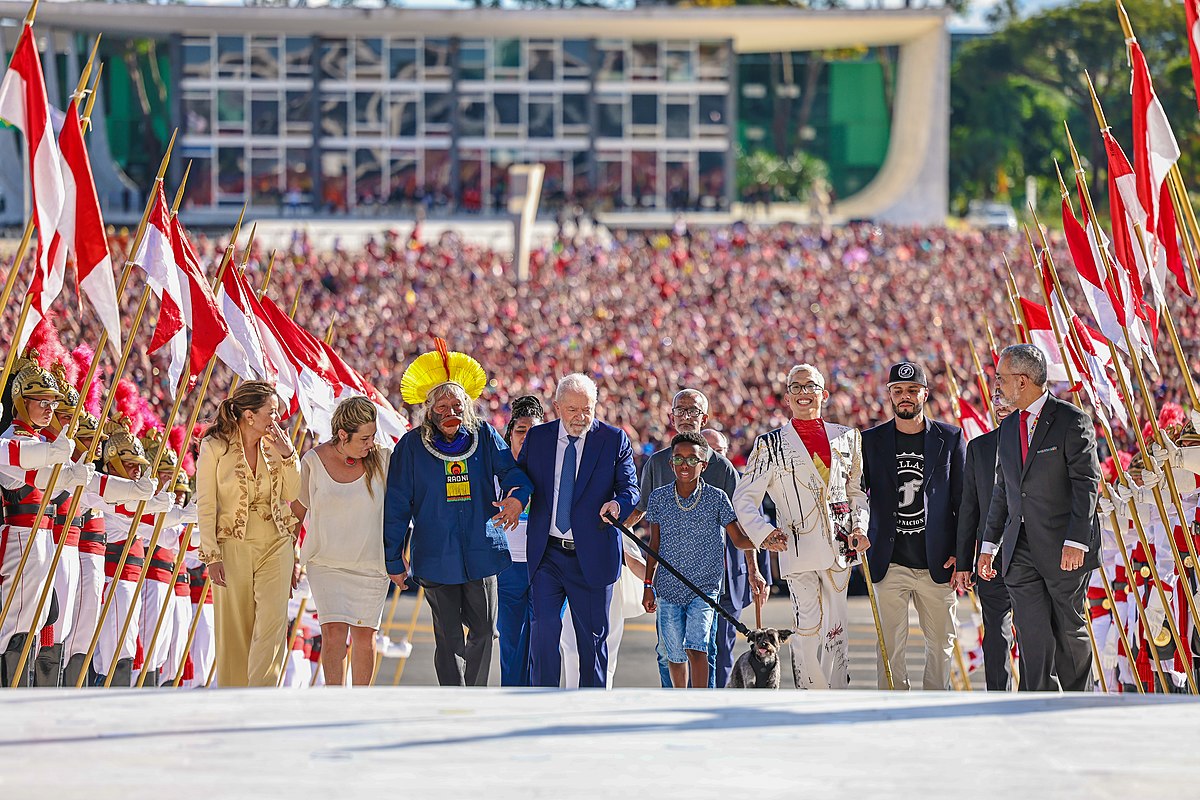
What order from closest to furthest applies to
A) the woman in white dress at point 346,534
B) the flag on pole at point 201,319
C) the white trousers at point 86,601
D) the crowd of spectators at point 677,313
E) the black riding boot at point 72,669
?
1. the woman in white dress at point 346,534
2. the flag on pole at point 201,319
3. the white trousers at point 86,601
4. the black riding boot at point 72,669
5. the crowd of spectators at point 677,313

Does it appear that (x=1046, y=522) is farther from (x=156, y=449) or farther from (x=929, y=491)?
(x=156, y=449)

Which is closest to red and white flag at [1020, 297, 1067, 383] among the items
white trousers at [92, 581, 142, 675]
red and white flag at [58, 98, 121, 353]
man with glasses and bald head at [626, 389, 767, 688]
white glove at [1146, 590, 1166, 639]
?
white glove at [1146, 590, 1166, 639]

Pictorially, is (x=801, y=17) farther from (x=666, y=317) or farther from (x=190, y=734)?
(x=190, y=734)

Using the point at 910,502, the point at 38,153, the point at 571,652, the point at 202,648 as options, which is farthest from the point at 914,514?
the point at 202,648

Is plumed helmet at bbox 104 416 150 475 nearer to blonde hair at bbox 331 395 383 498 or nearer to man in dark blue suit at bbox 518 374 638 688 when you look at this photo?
blonde hair at bbox 331 395 383 498

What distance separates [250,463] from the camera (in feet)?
28.2

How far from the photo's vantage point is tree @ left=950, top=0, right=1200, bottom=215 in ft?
233

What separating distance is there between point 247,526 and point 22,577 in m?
1.35

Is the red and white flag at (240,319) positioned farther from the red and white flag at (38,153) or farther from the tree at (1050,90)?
the tree at (1050,90)

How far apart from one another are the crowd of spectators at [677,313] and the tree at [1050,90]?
90.1 feet

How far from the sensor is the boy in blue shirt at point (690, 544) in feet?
29.9

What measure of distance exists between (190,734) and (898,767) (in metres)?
2.10

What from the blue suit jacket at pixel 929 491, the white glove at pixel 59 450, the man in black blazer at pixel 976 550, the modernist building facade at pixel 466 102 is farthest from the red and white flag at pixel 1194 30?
the modernist building facade at pixel 466 102

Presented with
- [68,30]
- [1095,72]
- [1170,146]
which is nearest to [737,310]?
[1170,146]
